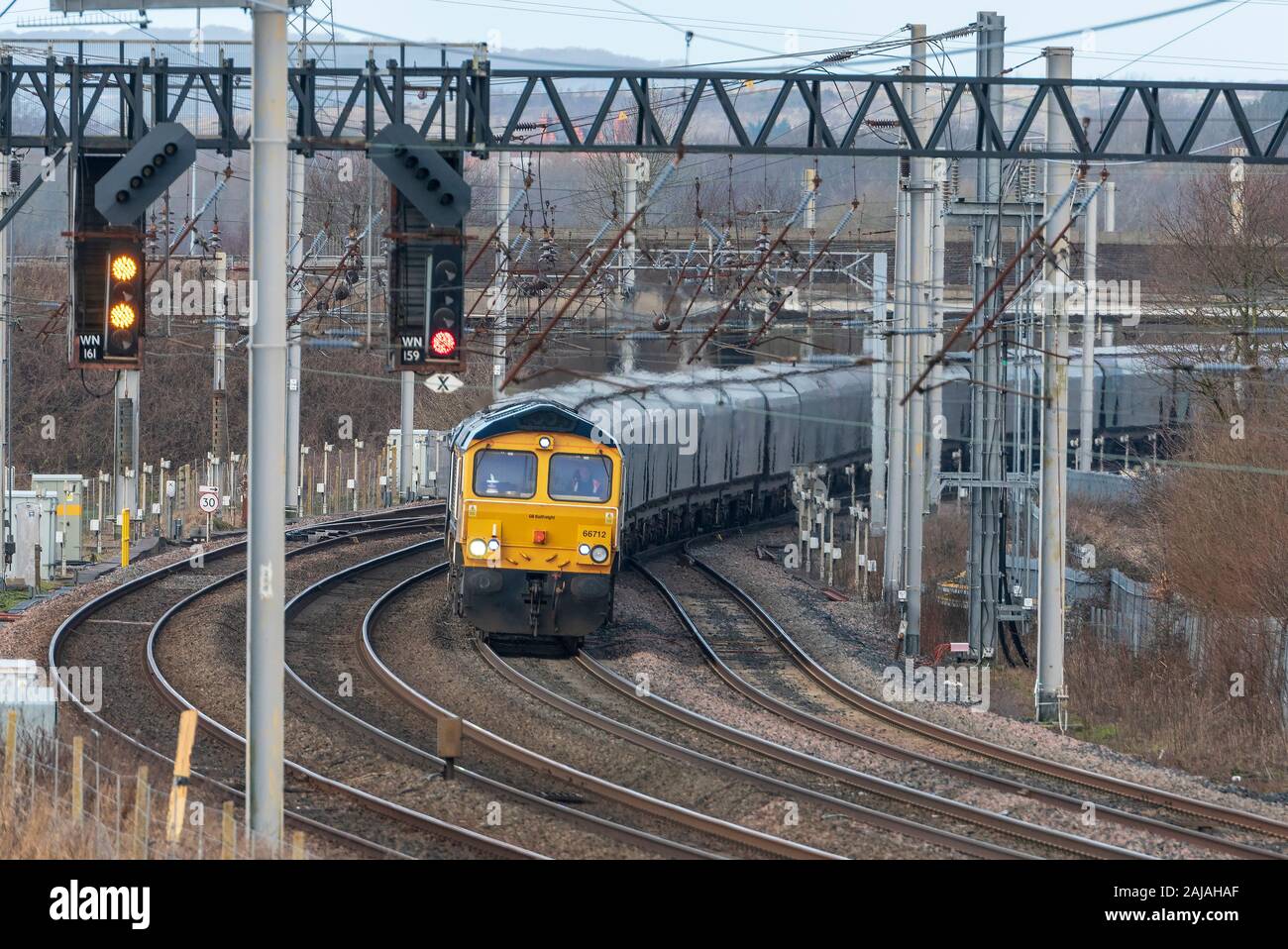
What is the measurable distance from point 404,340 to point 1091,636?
46.1 feet

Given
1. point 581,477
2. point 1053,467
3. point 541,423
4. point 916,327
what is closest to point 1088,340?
point 916,327

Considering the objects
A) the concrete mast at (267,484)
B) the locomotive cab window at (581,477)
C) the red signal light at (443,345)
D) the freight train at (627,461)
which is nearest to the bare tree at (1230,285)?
the freight train at (627,461)

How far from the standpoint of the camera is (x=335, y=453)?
1826 inches

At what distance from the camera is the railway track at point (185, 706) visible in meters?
11.5

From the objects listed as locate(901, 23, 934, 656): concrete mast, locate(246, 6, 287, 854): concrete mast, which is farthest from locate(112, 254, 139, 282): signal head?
locate(901, 23, 934, 656): concrete mast

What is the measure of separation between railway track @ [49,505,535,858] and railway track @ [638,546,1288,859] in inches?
193

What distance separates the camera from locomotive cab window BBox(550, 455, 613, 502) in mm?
18234

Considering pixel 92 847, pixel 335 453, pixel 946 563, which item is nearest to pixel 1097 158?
pixel 92 847

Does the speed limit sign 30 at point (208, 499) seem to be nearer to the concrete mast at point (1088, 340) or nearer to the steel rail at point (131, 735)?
the steel rail at point (131, 735)

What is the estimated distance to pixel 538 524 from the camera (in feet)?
59.3

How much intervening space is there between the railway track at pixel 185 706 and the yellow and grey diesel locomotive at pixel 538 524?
3.64 m

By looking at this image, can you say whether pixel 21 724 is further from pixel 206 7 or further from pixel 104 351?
pixel 206 7

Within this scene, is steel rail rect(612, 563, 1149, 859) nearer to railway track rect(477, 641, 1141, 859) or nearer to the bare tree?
railway track rect(477, 641, 1141, 859)

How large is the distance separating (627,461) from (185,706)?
29.9 feet
